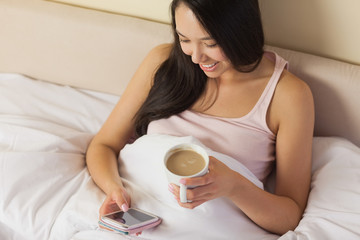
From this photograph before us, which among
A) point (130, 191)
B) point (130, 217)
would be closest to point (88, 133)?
point (130, 191)

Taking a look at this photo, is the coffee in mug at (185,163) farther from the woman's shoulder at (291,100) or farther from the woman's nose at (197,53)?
the woman's shoulder at (291,100)

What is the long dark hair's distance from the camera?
117cm

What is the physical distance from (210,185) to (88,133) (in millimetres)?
738

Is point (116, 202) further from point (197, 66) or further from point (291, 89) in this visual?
point (291, 89)

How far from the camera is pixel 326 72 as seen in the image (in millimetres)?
1520

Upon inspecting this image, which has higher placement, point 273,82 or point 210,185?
point 273,82

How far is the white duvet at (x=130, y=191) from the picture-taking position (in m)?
1.29

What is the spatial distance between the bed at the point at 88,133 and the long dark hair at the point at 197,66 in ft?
0.40

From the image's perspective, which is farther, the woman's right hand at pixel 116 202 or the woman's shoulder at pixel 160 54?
the woman's shoulder at pixel 160 54

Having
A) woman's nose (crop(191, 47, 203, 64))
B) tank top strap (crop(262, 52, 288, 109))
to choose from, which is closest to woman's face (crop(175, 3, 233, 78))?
woman's nose (crop(191, 47, 203, 64))

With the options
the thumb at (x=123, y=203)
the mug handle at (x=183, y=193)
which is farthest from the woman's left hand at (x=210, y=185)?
the thumb at (x=123, y=203)

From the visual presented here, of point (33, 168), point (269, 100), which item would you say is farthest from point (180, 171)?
point (33, 168)

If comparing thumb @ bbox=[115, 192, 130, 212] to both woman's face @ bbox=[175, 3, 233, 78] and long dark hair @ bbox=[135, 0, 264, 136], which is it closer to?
long dark hair @ bbox=[135, 0, 264, 136]

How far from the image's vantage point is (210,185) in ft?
3.56
